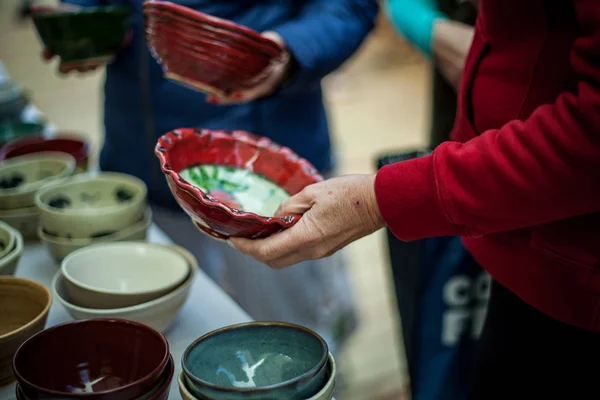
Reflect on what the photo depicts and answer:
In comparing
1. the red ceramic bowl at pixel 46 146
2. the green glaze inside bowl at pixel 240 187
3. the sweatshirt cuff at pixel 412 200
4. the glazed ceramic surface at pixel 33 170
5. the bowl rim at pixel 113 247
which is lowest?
the red ceramic bowl at pixel 46 146

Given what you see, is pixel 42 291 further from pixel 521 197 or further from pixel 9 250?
pixel 521 197

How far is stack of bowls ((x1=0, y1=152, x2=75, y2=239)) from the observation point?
1.19m

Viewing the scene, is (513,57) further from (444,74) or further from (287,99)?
(287,99)

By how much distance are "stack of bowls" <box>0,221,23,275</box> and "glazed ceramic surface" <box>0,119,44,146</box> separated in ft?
2.51

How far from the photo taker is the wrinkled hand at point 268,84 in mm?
1146

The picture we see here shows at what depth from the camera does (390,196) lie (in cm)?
71

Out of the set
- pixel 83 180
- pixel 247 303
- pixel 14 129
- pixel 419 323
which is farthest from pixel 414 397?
pixel 14 129

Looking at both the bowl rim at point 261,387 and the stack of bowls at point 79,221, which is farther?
the stack of bowls at point 79,221

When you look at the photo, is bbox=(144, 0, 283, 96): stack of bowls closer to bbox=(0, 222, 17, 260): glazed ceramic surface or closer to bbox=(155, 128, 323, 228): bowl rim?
bbox=(155, 128, 323, 228): bowl rim

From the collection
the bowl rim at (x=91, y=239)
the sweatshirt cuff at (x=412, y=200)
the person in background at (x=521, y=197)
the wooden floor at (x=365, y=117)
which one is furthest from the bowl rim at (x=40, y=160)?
the wooden floor at (x=365, y=117)

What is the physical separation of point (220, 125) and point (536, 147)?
0.90 meters

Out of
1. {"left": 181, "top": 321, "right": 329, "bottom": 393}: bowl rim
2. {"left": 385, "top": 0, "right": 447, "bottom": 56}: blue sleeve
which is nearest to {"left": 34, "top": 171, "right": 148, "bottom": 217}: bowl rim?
{"left": 181, "top": 321, "right": 329, "bottom": 393}: bowl rim

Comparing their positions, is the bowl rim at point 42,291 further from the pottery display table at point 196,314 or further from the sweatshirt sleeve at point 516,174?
the sweatshirt sleeve at point 516,174

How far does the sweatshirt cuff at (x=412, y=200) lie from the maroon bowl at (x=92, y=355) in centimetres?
30
